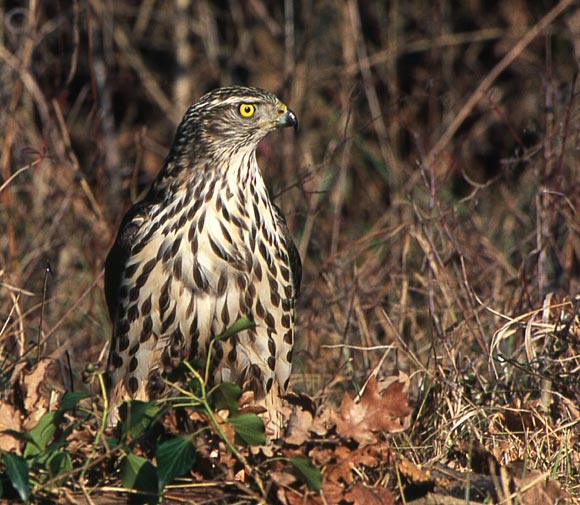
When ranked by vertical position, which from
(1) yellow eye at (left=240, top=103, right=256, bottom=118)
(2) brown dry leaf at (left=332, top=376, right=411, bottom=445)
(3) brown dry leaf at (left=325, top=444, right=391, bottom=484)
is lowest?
(3) brown dry leaf at (left=325, top=444, right=391, bottom=484)

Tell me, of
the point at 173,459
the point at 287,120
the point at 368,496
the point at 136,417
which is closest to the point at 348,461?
the point at 368,496

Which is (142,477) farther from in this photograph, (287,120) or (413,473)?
(287,120)

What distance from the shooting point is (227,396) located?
320 cm

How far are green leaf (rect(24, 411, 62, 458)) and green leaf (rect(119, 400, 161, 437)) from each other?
19 cm

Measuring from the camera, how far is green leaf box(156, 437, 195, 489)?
9.71ft

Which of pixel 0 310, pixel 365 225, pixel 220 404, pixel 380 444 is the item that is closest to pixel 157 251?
pixel 220 404

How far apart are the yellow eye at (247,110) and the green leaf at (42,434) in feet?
5.17

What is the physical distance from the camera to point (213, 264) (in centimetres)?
389

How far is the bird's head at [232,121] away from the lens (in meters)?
4.20

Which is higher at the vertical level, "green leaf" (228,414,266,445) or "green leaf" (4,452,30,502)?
"green leaf" (4,452,30,502)

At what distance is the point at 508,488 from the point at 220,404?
2.78 ft

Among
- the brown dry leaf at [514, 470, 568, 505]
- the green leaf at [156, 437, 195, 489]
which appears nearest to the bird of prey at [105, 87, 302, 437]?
the green leaf at [156, 437, 195, 489]

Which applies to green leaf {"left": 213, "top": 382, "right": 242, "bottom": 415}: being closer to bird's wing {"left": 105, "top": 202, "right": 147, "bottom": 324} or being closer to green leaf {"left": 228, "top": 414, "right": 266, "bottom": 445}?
green leaf {"left": 228, "top": 414, "right": 266, "bottom": 445}

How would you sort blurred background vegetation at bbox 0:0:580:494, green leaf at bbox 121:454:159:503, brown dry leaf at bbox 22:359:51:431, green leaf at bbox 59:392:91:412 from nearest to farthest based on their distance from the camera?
1. green leaf at bbox 121:454:159:503
2. green leaf at bbox 59:392:91:412
3. brown dry leaf at bbox 22:359:51:431
4. blurred background vegetation at bbox 0:0:580:494
